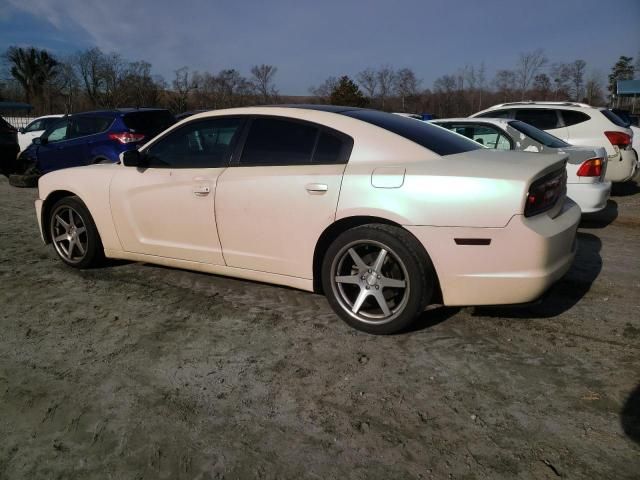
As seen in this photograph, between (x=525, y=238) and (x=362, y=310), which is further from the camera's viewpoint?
(x=362, y=310)

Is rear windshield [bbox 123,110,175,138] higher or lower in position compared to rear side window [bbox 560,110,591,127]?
higher

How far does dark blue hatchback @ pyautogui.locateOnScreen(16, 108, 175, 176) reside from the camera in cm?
860

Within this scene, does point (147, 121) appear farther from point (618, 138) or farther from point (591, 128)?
point (618, 138)

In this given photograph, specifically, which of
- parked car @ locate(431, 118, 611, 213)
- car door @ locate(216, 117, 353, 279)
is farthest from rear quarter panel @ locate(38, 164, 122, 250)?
parked car @ locate(431, 118, 611, 213)

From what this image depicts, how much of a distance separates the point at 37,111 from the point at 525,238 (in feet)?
162

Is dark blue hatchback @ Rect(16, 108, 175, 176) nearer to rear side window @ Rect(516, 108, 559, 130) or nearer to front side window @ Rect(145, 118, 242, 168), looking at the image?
front side window @ Rect(145, 118, 242, 168)

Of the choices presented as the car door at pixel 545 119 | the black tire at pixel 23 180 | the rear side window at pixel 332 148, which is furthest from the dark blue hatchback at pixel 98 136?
the car door at pixel 545 119

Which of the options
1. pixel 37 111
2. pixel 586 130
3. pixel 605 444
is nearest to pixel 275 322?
pixel 605 444

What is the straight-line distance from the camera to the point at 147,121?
29.6ft

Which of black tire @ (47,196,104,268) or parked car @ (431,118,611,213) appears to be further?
parked car @ (431,118,611,213)

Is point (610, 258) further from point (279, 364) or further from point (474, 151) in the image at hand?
point (279, 364)

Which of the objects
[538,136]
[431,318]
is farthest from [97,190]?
[538,136]

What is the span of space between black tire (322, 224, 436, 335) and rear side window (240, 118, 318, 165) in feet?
2.22

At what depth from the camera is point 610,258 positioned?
15.7 feet
